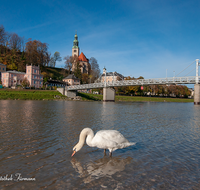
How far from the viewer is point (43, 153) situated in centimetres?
641

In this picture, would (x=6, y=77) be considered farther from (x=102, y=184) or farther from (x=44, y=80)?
(x=102, y=184)

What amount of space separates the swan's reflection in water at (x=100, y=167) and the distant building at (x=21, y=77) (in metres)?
75.7


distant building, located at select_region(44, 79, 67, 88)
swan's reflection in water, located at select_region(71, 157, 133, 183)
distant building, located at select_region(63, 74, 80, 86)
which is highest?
distant building, located at select_region(63, 74, 80, 86)

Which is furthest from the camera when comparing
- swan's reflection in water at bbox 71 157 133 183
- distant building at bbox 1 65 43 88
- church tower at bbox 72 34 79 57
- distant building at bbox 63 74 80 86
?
church tower at bbox 72 34 79 57

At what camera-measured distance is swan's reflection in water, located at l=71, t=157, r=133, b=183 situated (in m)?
4.84

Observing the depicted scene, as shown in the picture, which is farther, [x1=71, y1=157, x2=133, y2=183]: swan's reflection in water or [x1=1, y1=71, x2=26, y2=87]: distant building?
[x1=1, y1=71, x2=26, y2=87]: distant building

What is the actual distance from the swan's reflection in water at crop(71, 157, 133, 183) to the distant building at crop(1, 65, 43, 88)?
248 feet

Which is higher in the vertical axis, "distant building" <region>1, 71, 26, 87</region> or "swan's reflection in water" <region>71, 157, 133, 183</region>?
"distant building" <region>1, 71, 26, 87</region>

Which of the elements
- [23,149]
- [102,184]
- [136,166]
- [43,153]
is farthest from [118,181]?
[23,149]

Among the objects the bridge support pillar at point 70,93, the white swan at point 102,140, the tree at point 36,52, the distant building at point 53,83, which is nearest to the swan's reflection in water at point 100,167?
the white swan at point 102,140

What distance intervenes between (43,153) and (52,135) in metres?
2.85

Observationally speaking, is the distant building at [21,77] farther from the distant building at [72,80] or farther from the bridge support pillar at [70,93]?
the distant building at [72,80]

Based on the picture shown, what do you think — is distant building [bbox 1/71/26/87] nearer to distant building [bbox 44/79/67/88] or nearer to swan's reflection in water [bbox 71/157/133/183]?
distant building [bbox 44/79/67/88]

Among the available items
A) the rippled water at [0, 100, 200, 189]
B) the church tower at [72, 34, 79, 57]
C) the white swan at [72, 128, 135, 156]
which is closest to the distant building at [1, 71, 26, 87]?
the rippled water at [0, 100, 200, 189]
